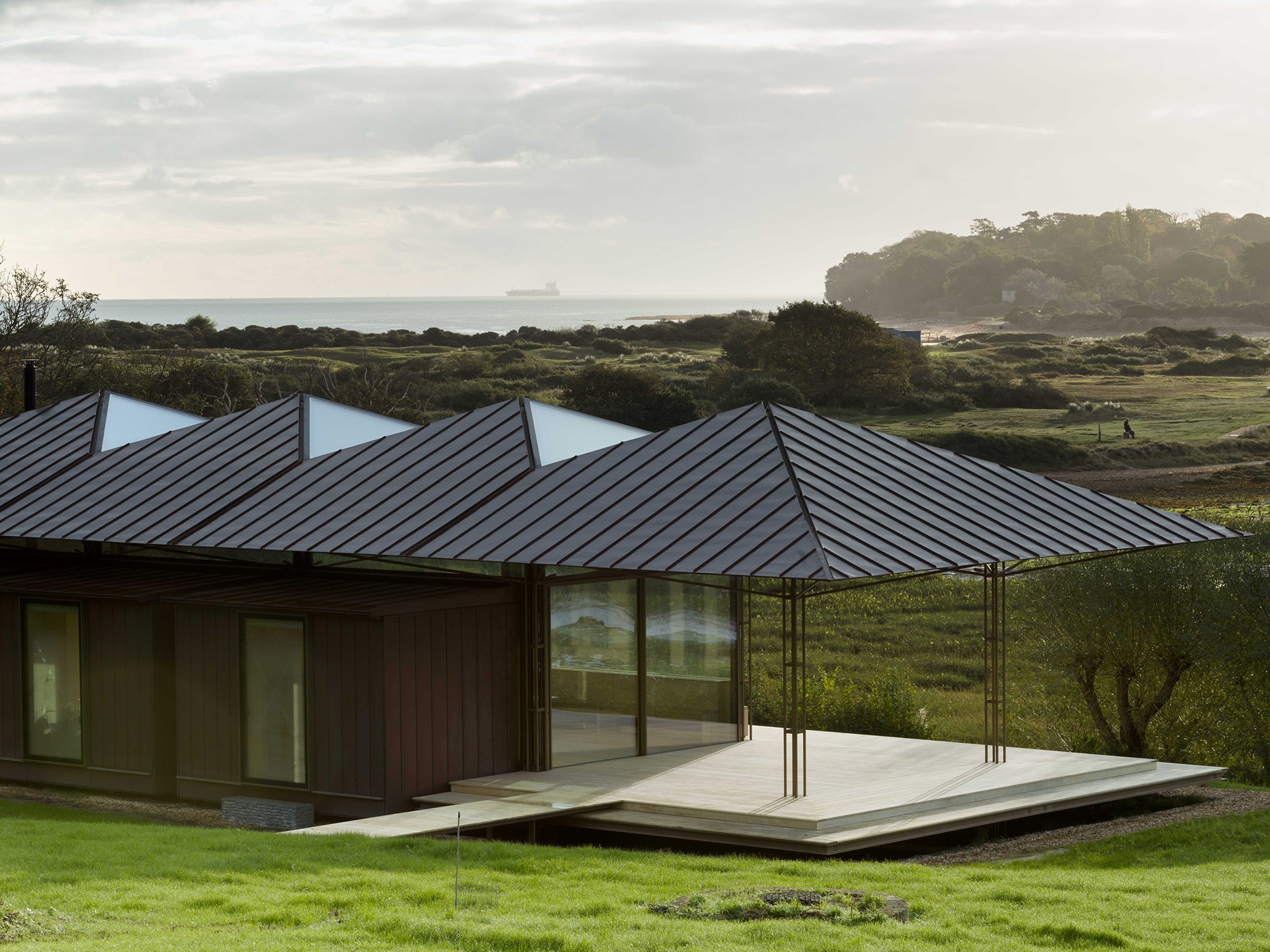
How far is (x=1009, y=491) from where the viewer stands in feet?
48.4

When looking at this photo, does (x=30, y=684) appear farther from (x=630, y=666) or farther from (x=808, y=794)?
(x=808, y=794)

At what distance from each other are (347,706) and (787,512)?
443 cm

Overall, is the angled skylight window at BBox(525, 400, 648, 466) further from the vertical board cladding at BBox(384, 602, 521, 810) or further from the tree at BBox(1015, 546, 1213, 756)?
the tree at BBox(1015, 546, 1213, 756)

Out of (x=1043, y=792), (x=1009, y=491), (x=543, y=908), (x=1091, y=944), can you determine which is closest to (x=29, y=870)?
(x=543, y=908)

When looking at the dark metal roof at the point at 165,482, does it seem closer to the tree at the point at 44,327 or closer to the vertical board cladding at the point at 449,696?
the vertical board cladding at the point at 449,696

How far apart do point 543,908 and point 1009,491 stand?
25.4 ft

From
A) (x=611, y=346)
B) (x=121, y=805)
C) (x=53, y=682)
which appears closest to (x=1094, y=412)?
(x=611, y=346)

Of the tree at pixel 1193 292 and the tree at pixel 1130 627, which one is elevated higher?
the tree at pixel 1193 292

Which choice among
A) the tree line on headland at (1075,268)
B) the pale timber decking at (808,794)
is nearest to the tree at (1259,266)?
the tree line on headland at (1075,268)

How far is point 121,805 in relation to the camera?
14.4 meters

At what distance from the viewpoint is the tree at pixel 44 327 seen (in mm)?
48094

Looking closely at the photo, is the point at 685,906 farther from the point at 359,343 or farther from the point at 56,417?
the point at 359,343

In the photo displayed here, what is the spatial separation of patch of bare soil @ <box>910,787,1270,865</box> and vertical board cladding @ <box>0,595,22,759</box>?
9.60 m

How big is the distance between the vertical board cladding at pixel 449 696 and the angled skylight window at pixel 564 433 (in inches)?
80.7
